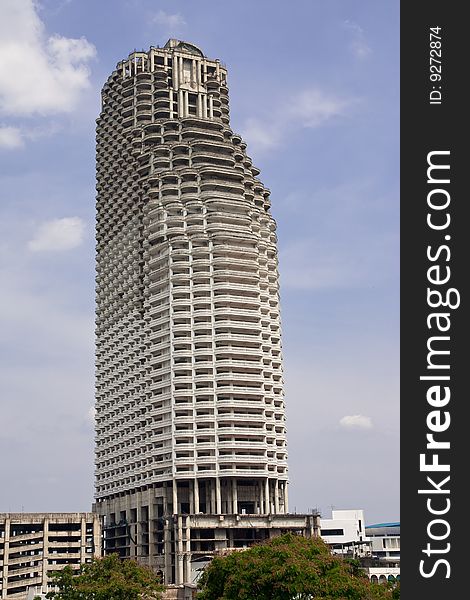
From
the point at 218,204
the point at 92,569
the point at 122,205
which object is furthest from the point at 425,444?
the point at 122,205

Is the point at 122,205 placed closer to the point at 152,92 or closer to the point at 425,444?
the point at 152,92

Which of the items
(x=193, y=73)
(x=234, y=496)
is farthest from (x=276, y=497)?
(x=193, y=73)

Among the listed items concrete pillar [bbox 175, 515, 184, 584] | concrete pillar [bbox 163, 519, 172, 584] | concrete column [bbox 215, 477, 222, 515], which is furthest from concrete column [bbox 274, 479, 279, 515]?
concrete pillar [bbox 163, 519, 172, 584]

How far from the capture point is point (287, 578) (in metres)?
59.1

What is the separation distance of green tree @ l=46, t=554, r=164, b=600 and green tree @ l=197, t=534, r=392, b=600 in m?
7.63

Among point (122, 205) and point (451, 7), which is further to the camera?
Result: point (122, 205)

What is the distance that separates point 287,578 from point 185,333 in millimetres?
87431

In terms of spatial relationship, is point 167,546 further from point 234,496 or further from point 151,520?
point 234,496

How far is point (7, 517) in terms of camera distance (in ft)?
493

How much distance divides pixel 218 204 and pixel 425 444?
130 meters

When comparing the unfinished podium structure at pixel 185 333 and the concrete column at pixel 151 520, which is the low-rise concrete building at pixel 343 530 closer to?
the unfinished podium structure at pixel 185 333

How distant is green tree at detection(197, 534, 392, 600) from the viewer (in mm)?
58688

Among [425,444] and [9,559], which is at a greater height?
[425,444]

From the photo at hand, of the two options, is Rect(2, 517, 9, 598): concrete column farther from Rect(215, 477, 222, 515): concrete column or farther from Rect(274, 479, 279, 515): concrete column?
Rect(274, 479, 279, 515): concrete column
